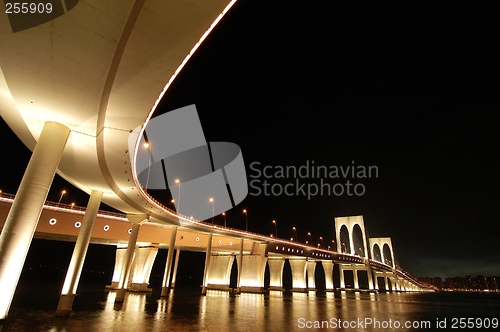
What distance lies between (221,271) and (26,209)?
1730 inches

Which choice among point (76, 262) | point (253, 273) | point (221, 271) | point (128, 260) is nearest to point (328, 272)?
point (253, 273)

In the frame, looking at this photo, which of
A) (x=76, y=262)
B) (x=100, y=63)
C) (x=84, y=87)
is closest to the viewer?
(x=100, y=63)

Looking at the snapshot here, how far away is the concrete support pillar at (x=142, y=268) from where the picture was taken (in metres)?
38.2

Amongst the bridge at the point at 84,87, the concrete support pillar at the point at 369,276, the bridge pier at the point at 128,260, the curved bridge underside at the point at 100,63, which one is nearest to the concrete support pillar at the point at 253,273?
the bridge pier at the point at 128,260

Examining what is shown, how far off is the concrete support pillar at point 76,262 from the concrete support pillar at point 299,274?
52.5 metres

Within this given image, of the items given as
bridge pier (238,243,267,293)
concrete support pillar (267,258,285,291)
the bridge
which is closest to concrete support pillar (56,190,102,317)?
the bridge

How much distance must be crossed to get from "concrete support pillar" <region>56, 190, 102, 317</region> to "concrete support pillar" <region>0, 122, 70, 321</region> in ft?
14.2

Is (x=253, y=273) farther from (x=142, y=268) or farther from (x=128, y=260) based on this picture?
(x=128, y=260)

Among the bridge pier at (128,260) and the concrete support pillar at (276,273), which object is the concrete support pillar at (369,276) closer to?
the concrete support pillar at (276,273)

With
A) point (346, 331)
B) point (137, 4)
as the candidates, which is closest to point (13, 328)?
point (137, 4)

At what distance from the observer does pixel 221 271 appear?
50.7 m

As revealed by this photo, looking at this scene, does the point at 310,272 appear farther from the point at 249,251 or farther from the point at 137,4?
the point at 137,4

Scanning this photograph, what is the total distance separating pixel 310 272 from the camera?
71500 mm

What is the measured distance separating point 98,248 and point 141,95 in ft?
291
